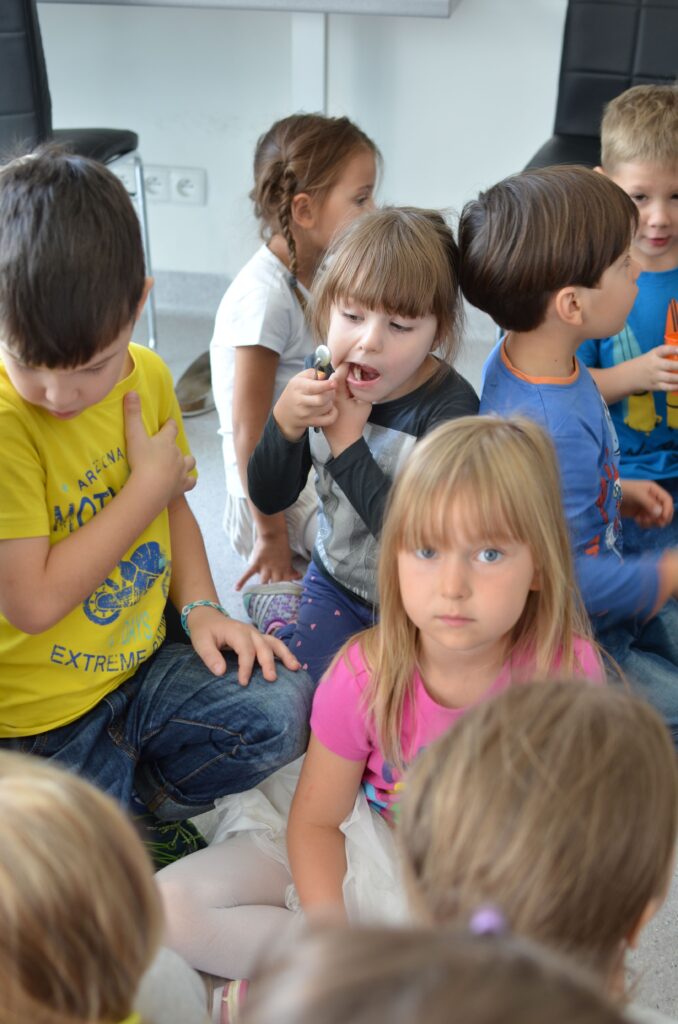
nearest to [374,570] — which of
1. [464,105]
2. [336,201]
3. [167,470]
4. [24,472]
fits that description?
[167,470]

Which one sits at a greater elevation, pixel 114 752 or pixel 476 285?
pixel 476 285

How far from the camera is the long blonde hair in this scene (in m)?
1.04

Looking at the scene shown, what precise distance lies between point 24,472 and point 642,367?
3.13ft

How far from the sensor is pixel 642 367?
1655 millimetres

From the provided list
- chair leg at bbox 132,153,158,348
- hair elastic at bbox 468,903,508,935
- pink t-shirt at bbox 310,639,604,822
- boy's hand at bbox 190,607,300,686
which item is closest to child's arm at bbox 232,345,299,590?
boy's hand at bbox 190,607,300,686

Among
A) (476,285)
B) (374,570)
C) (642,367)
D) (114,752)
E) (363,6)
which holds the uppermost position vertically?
(363,6)

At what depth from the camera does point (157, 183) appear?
3.06 m

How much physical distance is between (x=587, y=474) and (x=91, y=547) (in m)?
0.62

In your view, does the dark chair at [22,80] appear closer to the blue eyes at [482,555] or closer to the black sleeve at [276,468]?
Answer: the black sleeve at [276,468]

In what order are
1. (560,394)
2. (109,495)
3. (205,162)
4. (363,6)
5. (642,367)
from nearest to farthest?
(109,495), (560,394), (642,367), (363,6), (205,162)

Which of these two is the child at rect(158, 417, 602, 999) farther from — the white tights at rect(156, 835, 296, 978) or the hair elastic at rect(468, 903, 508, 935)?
the hair elastic at rect(468, 903, 508, 935)

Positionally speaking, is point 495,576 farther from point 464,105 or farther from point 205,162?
point 205,162

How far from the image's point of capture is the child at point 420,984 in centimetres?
41

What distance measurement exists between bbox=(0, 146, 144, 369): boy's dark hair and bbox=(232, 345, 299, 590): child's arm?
69 centimetres
